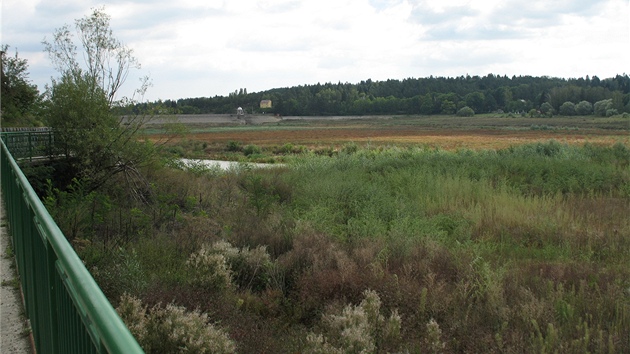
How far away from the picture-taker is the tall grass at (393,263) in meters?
8.09

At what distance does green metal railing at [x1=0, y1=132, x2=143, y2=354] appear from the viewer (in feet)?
5.59

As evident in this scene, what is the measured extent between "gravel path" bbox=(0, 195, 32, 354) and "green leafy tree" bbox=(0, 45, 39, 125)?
3789 cm

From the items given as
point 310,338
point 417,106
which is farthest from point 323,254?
point 417,106

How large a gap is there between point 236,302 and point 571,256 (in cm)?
841

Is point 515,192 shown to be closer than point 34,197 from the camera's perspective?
No

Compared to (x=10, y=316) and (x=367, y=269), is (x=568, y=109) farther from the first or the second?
(x=10, y=316)

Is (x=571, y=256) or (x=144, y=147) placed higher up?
(x=144, y=147)

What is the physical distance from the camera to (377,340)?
782cm

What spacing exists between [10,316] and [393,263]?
7387 mm

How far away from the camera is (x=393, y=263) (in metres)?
11.5

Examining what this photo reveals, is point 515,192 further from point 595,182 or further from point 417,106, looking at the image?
point 417,106

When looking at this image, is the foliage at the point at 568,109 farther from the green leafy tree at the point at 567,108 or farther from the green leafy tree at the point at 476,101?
the green leafy tree at the point at 476,101

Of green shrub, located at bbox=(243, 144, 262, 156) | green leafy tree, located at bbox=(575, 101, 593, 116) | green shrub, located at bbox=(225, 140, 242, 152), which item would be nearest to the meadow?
green shrub, located at bbox=(243, 144, 262, 156)

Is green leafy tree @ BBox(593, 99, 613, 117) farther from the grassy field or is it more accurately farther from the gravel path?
the gravel path
